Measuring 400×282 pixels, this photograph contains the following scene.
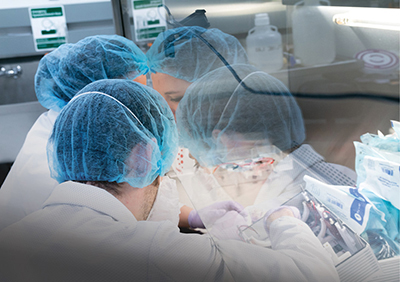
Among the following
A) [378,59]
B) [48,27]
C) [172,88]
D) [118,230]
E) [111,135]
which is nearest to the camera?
[378,59]

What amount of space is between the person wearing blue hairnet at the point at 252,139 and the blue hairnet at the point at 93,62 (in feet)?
2.33

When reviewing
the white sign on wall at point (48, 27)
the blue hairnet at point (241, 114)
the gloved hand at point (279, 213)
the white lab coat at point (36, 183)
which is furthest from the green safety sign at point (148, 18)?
the white sign on wall at point (48, 27)

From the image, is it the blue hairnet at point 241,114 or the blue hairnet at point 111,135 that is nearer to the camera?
the blue hairnet at point 241,114

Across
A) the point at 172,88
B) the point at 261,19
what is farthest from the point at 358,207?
the point at 172,88

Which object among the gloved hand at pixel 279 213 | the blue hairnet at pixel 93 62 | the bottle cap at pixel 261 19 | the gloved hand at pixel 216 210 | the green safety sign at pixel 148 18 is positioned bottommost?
the gloved hand at pixel 216 210

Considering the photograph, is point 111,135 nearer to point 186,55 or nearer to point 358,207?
point 186,55

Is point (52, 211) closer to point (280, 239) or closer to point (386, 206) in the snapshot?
point (280, 239)

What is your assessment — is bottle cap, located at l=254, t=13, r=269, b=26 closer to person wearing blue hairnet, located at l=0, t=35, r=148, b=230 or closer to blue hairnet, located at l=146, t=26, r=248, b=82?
blue hairnet, located at l=146, t=26, r=248, b=82

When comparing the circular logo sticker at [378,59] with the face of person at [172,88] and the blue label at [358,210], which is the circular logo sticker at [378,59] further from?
the face of person at [172,88]

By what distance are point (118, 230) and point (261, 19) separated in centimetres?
43

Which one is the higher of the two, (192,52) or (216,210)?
(192,52)

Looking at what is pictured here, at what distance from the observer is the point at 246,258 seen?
0.50m

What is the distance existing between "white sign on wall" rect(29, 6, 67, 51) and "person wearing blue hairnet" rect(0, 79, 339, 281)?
1.53 m

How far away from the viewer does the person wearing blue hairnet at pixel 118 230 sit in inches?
18.4
